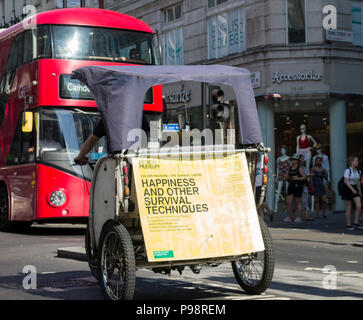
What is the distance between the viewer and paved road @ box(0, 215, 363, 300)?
7828mm

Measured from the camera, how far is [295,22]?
25.3 meters

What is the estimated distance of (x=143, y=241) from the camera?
717 centimetres

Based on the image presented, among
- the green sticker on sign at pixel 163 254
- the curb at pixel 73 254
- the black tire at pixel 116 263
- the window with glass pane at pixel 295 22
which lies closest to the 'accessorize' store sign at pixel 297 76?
the window with glass pane at pixel 295 22

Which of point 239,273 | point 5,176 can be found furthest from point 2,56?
point 239,273

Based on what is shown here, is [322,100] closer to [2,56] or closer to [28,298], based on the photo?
[2,56]

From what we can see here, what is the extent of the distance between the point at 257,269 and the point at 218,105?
5.38 metres

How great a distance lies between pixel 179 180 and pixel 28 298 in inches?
77.3

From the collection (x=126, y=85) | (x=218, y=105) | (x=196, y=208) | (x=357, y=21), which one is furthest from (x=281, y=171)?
(x=126, y=85)

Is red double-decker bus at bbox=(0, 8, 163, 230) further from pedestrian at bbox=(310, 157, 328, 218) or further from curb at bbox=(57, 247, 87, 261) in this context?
pedestrian at bbox=(310, 157, 328, 218)

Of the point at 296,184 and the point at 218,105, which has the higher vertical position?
the point at 218,105

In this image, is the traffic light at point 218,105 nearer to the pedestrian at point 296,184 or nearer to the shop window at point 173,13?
the pedestrian at point 296,184

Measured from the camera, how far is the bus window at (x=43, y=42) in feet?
51.9

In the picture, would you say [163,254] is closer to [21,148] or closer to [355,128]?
[21,148]
